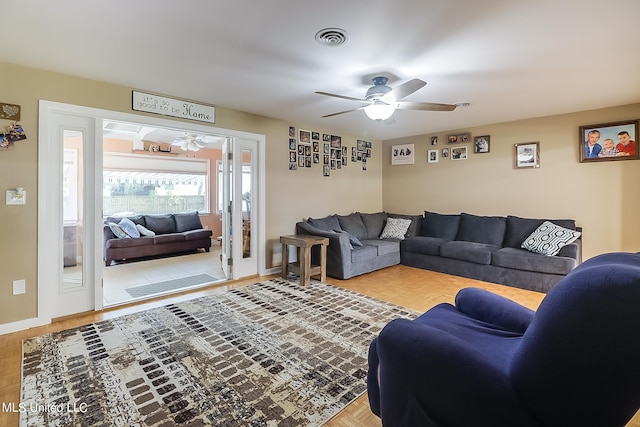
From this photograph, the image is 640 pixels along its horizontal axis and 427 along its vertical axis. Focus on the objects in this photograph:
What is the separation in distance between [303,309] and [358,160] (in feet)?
11.8

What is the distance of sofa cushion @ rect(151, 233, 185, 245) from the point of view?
6010 mm

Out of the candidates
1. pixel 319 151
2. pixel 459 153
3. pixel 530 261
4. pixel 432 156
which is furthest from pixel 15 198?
pixel 459 153

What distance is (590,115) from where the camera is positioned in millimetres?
4137

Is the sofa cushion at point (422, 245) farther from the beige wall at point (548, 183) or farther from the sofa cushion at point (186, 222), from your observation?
the sofa cushion at point (186, 222)

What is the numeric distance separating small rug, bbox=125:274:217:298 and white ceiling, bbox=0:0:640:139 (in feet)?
7.90

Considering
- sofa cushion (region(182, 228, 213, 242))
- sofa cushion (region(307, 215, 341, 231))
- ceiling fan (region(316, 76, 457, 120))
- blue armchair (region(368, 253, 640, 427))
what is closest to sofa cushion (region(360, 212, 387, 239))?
sofa cushion (region(307, 215, 341, 231))

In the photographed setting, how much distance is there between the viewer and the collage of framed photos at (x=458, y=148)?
5.07 metres

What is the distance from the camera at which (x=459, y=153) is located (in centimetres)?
537

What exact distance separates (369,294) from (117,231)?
478 cm

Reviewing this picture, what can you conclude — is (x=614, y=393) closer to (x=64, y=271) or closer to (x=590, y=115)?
(x=64, y=271)

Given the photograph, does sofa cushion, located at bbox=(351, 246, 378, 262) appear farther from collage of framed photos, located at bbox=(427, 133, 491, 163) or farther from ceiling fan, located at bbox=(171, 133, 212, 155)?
ceiling fan, located at bbox=(171, 133, 212, 155)

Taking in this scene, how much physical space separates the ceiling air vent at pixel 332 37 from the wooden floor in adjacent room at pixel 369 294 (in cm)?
239

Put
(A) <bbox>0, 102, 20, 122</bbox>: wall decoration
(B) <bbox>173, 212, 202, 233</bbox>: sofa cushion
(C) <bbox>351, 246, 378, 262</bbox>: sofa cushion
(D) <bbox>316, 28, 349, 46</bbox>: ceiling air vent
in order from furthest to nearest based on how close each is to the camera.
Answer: (B) <bbox>173, 212, 202, 233</bbox>: sofa cushion < (C) <bbox>351, 246, 378, 262</bbox>: sofa cushion < (A) <bbox>0, 102, 20, 122</bbox>: wall decoration < (D) <bbox>316, 28, 349, 46</bbox>: ceiling air vent

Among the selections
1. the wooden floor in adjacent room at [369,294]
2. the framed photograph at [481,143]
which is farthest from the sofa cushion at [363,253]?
the framed photograph at [481,143]
